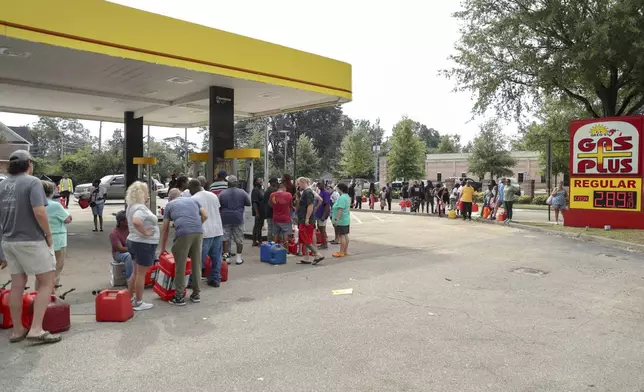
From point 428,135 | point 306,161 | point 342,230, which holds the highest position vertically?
point 428,135

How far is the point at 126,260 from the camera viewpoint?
24.0 ft

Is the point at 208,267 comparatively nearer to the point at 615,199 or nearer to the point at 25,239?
the point at 25,239

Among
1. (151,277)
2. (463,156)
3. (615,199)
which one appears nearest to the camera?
(151,277)

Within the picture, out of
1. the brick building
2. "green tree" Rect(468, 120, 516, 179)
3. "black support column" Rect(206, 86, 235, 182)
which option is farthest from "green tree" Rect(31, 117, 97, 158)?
"black support column" Rect(206, 86, 235, 182)

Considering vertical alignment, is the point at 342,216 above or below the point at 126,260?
above

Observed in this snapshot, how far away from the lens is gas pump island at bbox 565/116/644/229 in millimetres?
15617

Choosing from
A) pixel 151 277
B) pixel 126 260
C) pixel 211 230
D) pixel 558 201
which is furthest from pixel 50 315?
pixel 558 201

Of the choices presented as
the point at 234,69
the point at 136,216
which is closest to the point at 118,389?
the point at 136,216

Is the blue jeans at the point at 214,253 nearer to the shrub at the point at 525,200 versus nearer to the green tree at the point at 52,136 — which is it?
the shrub at the point at 525,200

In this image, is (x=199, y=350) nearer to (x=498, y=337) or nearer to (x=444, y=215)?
(x=498, y=337)

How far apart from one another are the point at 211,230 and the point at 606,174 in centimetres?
1435

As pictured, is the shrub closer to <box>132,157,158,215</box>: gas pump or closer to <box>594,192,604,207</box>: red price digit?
<box>594,192,604,207</box>: red price digit

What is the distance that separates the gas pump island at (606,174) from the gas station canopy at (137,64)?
887 cm

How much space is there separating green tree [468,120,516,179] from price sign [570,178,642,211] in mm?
37497
